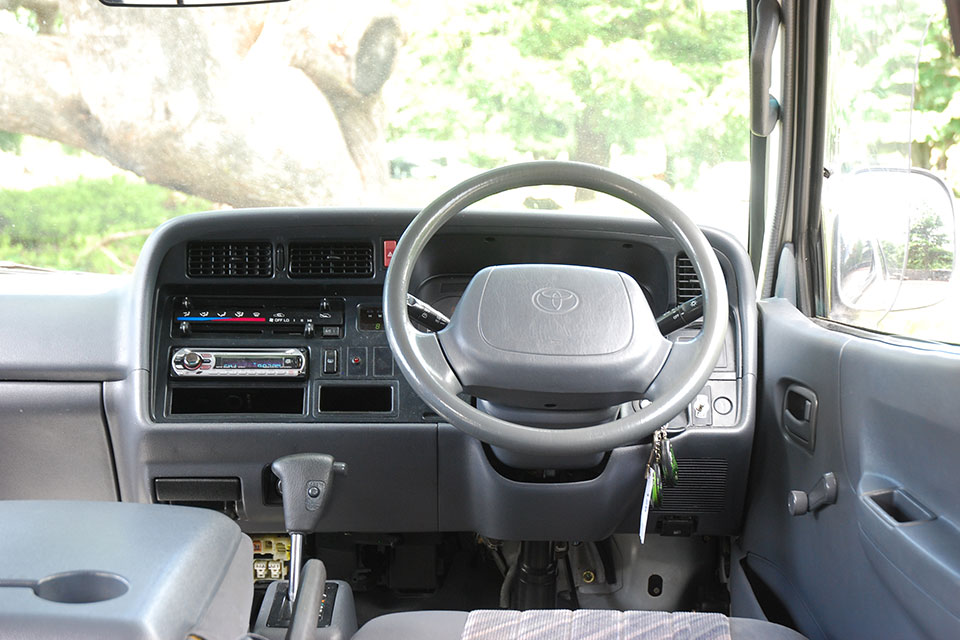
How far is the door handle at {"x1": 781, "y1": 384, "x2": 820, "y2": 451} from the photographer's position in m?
1.86

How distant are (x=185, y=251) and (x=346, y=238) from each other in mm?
403

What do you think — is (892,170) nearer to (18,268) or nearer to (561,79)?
(18,268)

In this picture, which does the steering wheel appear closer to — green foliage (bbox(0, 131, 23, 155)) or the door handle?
the door handle

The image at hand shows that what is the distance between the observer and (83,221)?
3832 millimetres

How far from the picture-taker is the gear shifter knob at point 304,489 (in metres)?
1.86

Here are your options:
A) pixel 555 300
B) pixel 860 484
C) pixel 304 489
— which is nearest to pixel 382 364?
pixel 304 489

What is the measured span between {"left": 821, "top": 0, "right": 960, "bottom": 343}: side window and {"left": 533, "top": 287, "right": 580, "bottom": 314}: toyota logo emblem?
63cm

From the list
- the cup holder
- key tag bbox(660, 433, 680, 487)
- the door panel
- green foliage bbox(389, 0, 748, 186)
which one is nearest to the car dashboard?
the door panel

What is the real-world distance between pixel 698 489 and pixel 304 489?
38.6 inches

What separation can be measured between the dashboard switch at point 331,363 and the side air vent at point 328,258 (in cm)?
20

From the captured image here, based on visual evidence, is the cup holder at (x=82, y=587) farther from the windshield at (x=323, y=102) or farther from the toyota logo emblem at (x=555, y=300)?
the windshield at (x=323, y=102)

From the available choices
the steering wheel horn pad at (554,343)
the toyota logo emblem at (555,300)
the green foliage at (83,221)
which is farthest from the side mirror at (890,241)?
the green foliage at (83,221)

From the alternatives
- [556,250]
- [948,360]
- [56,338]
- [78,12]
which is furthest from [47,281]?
[78,12]

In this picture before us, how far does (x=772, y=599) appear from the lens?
205 cm
